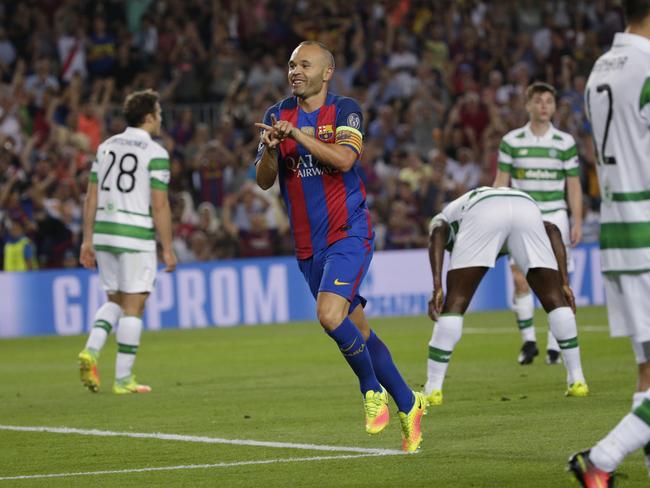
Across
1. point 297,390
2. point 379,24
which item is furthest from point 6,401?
point 379,24

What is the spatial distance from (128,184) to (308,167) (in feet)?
14.6

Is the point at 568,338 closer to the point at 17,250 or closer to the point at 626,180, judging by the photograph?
the point at 626,180

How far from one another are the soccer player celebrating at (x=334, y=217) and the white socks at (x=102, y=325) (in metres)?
4.28

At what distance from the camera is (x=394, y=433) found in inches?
355

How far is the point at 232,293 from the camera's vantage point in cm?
2134

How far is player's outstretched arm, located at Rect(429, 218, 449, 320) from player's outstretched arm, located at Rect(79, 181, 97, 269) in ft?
11.2

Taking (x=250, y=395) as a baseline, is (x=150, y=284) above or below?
above

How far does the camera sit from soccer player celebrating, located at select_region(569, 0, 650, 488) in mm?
6020

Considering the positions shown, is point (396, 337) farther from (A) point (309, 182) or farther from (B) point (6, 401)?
(A) point (309, 182)

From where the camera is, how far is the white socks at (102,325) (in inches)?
482

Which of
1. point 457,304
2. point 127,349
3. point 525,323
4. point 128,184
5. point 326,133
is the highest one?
point 326,133

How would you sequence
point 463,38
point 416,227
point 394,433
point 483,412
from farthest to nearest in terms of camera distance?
point 463,38
point 416,227
point 483,412
point 394,433

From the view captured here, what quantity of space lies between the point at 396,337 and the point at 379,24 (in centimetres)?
1093

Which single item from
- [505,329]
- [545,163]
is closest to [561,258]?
[545,163]
